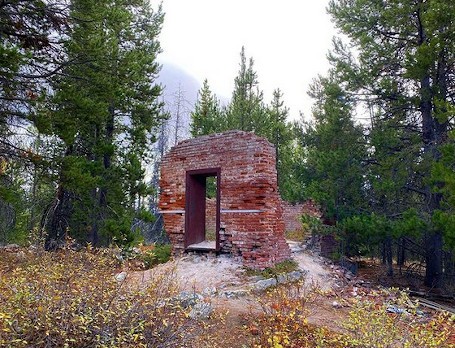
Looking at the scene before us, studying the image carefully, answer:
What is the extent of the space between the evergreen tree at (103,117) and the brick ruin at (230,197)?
1.98m

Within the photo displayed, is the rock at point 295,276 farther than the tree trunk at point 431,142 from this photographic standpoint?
No

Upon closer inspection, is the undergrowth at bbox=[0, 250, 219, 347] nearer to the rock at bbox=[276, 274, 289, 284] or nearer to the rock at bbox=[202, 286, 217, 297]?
the rock at bbox=[202, 286, 217, 297]

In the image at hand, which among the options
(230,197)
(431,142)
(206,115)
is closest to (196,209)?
(230,197)

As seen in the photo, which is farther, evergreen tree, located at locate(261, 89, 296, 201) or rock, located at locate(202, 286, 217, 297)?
evergreen tree, located at locate(261, 89, 296, 201)

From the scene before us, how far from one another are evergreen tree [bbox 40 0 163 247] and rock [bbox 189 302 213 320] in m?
4.87

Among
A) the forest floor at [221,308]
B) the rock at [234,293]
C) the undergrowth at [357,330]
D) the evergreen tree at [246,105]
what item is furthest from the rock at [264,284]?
the evergreen tree at [246,105]

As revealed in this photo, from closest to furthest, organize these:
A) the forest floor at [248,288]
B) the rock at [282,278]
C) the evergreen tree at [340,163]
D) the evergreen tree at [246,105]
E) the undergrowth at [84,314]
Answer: the undergrowth at [84,314]
the forest floor at [248,288]
the rock at [282,278]
the evergreen tree at [340,163]
the evergreen tree at [246,105]

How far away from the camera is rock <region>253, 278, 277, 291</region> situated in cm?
747

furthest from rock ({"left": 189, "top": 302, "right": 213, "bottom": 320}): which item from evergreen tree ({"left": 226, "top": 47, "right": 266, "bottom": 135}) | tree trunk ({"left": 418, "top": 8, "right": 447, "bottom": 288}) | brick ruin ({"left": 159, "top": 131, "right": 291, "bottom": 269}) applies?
evergreen tree ({"left": 226, "top": 47, "right": 266, "bottom": 135})

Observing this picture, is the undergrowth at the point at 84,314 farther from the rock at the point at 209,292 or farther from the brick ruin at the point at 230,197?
the brick ruin at the point at 230,197

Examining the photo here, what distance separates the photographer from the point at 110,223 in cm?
1116

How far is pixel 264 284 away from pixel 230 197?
88.8 inches

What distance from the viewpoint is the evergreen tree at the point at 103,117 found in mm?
8883

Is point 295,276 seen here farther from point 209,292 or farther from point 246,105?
point 246,105
